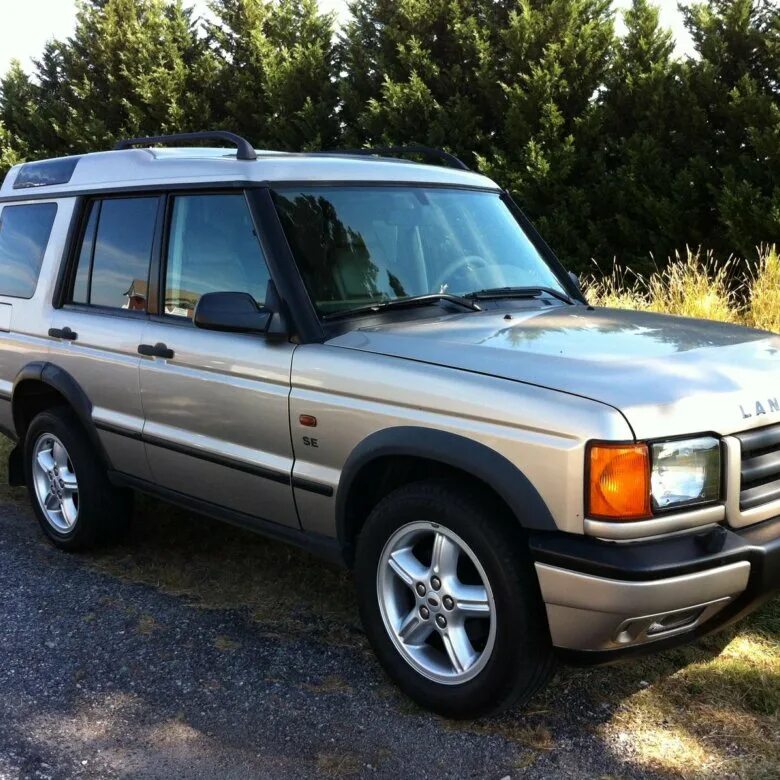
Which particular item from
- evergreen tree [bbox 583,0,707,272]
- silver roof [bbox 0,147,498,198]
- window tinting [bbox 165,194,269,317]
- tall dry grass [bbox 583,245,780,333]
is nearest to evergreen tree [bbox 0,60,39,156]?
evergreen tree [bbox 583,0,707,272]

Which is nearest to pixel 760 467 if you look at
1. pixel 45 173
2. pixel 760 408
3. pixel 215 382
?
pixel 760 408

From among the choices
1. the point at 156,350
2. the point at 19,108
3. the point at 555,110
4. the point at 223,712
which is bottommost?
the point at 223,712

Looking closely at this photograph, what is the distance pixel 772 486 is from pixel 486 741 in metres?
1.27

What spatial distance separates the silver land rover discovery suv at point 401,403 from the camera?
269 cm

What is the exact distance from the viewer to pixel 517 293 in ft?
13.3

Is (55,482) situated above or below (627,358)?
below

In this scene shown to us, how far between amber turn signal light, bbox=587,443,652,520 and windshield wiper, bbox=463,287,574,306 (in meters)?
1.42

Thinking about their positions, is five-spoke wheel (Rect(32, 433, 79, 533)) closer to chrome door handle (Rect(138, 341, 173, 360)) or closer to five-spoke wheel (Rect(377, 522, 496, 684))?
chrome door handle (Rect(138, 341, 173, 360))

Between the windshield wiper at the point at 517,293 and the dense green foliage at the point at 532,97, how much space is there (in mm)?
6918

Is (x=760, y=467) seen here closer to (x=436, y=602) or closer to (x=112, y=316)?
(x=436, y=602)

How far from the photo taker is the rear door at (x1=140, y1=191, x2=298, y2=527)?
11.7 ft

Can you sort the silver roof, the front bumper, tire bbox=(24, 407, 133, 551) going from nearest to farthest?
1. the front bumper
2. the silver roof
3. tire bbox=(24, 407, 133, 551)

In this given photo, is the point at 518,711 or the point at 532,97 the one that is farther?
the point at 532,97

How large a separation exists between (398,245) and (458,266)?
0.32 m
